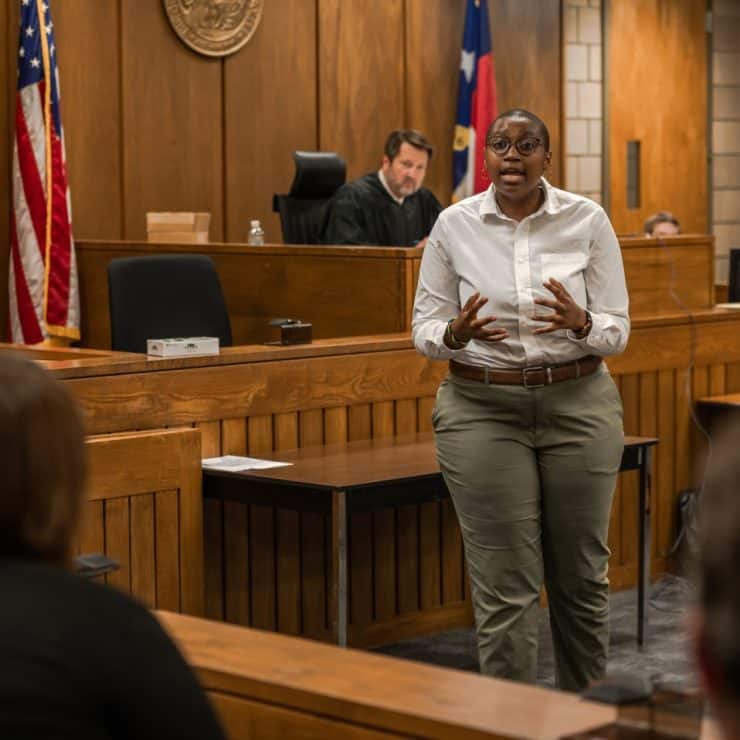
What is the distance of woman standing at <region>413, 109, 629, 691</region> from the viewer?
3.59 metres

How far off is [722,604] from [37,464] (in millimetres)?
619

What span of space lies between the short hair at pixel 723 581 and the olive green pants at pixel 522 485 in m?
2.63

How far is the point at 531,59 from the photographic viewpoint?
396 inches

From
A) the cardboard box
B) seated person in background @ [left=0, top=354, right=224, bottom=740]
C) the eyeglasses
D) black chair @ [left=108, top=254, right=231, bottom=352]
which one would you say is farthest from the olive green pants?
the cardboard box

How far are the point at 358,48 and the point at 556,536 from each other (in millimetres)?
5885

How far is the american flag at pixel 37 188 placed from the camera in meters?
7.42

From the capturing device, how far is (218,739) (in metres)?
1.41

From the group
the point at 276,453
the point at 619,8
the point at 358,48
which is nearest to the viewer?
the point at 276,453

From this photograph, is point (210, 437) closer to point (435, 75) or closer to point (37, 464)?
point (37, 464)

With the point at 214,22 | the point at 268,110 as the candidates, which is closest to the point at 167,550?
the point at 214,22

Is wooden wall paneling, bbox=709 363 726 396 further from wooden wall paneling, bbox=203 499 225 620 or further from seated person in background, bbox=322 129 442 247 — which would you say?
wooden wall paneling, bbox=203 499 225 620

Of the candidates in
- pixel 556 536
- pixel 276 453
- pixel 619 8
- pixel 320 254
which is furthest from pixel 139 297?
pixel 619 8

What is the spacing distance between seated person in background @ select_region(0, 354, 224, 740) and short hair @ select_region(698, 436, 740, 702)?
1.88 ft

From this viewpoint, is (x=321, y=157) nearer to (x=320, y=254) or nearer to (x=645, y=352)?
(x=320, y=254)
